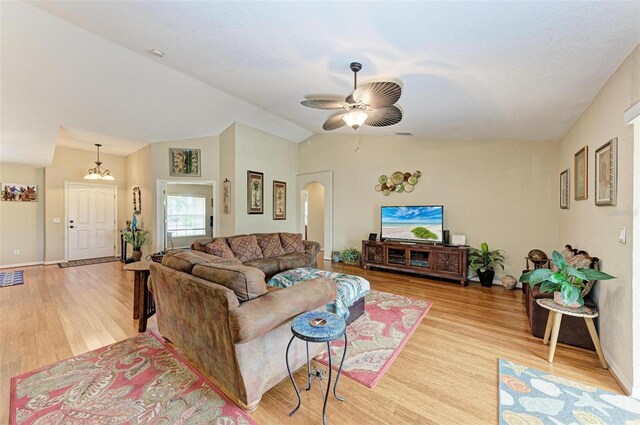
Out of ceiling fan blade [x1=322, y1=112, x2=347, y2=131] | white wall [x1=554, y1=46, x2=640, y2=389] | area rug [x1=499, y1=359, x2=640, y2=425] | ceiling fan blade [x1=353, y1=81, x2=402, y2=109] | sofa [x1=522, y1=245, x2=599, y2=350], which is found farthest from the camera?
ceiling fan blade [x1=322, y1=112, x2=347, y2=131]

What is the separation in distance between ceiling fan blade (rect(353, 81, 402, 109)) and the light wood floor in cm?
230

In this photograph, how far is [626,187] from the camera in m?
1.95

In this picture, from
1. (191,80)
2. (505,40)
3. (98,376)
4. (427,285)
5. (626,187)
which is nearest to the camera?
(505,40)

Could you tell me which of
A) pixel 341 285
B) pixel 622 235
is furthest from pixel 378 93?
pixel 622 235

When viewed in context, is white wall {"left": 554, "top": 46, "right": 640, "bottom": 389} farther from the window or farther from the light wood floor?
the window

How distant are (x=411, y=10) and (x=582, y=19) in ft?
3.18

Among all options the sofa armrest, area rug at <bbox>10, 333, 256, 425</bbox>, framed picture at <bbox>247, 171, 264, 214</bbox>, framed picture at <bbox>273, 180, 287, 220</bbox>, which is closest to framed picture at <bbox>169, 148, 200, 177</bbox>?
framed picture at <bbox>247, 171, 264, 214</bbox>

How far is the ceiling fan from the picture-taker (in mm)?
2146

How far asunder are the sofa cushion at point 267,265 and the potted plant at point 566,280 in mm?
3283

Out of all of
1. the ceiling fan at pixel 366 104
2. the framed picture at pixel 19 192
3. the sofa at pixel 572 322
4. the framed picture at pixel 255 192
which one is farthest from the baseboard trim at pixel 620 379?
the framed picture at pixel 19 192

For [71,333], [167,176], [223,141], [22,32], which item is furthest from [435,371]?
[167,176]

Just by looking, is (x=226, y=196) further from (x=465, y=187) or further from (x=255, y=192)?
(x=465, y=187)

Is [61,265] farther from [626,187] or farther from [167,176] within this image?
[626,187]

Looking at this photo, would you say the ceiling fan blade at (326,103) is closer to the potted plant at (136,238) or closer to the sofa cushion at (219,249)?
the sofa cushion at (219,249)
